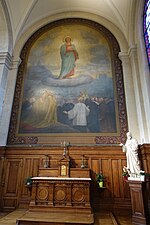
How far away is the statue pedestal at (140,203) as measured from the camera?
187 inches

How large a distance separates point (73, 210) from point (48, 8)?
965 centimetres

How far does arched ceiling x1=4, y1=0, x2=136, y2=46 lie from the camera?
27.6ft

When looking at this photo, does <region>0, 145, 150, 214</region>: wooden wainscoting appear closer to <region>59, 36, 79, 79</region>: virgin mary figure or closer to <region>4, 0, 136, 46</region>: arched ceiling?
<region>59, 36, 79, 79</region>: virgin mary figure

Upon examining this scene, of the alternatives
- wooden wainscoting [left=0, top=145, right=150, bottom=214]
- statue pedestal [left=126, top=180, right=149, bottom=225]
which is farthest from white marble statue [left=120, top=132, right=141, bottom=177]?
wooden wainscoting [left=0, top=145, right=150, bottom=214]

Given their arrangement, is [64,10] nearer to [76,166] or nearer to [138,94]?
[138,94]

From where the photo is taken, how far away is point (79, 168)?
6.41 meters

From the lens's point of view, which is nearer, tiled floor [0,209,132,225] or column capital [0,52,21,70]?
tiled floor [0,209,132,225]

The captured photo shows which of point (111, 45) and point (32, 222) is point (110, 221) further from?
point (111, 45)

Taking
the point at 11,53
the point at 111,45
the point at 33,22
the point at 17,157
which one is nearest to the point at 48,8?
the point at 33,22

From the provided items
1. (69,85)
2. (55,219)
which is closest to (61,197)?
(55,219)

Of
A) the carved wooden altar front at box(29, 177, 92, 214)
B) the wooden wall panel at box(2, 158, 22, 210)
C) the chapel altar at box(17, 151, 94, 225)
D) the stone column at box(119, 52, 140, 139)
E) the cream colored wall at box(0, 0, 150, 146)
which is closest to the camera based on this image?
the chapel altar at box(17, 151, 94, 225)

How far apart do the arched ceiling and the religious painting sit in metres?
0.81

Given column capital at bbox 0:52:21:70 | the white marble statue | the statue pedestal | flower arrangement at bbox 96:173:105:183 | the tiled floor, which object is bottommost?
the tiled floor

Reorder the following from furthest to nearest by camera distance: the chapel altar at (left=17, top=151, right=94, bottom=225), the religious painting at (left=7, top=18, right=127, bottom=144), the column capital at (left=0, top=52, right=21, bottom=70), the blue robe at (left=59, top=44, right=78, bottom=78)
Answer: the blue robe at (left=59, top=44, right=78, bottom=78) → the column capital at (left=0, top=52, right=21, bottom=70) → the religious painting at (left=7, top=18, right=127, bottom=144) → the chapel altar at (left=17, top=151, right=94, bottom=225)
